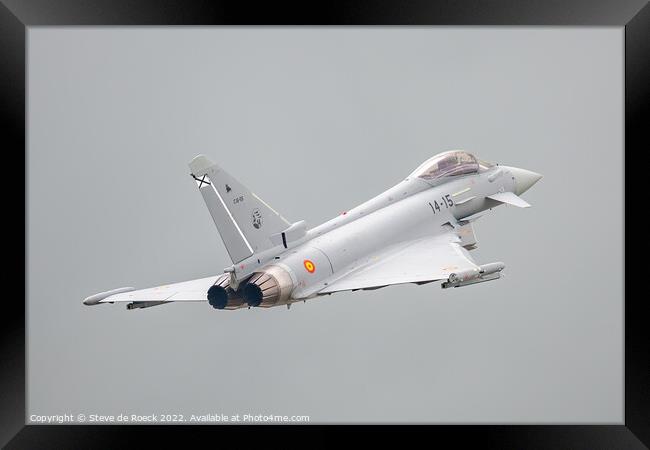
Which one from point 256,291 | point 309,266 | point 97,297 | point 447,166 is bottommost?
point 97,297

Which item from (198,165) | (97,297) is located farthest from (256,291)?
(97,297)

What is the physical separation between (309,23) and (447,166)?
24.2 ft

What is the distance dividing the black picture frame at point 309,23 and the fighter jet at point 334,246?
2.53 metres

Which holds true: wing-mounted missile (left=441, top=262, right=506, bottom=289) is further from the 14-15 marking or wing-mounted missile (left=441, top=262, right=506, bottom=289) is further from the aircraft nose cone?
the aircraft nose cone

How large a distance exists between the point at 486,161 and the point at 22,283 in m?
11.8

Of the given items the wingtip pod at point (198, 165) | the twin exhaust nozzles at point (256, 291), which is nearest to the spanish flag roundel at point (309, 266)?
the twin exhaust nozzles at point (256, 291)

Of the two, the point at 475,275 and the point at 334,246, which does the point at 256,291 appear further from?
the point at 475,275

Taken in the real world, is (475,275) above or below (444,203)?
below

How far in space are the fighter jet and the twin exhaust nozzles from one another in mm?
19

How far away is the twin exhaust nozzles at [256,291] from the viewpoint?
19.5 metres

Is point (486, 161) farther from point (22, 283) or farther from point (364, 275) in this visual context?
point (22, 283)

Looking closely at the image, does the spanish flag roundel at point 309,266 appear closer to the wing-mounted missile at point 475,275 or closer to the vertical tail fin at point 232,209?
the vertical tail fin at point 232,209

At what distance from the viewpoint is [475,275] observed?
66.2 ft

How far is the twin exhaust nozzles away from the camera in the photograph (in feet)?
63.9
